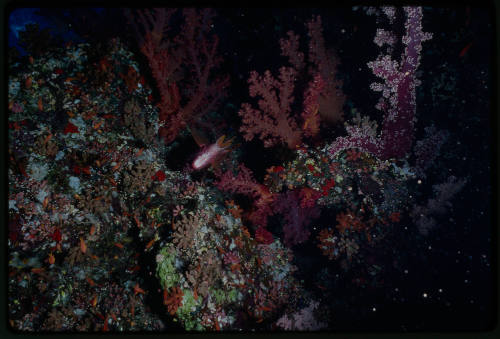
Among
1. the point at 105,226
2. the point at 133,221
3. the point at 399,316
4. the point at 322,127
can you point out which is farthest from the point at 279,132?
the point at 399,316

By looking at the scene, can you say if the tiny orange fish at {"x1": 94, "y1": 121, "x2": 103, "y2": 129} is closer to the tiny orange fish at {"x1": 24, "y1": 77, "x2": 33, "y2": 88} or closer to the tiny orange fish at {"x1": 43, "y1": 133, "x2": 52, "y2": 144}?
the tiny orange fish at {"x1": 43, "y1": 133, "x2": 52, "y2": 144}

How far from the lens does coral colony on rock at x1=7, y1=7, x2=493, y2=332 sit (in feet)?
7.27

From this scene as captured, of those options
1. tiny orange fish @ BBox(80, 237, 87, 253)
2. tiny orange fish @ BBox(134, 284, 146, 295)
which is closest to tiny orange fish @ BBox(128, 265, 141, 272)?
tiny orange fish @ BBox(134, 284, 146, 295)

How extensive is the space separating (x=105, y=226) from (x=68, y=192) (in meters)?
0.45

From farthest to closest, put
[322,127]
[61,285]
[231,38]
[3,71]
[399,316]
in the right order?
[231,38], [322,127], [399,316], [61,285], [3,71]

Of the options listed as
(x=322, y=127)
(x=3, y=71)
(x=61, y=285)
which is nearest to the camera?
(x=3, y=71)

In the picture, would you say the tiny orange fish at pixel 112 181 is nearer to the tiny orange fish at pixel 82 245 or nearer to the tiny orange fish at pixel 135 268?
the tiny orange fish at pixel 82 245

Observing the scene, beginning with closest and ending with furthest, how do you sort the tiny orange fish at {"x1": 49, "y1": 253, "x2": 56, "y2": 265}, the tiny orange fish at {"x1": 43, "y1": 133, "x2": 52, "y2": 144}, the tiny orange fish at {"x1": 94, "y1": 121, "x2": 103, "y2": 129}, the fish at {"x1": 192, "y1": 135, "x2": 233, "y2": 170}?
the tiny orange fish at {"x1": 49, "y1": 253, "x2": 56, "y2": 265} < the tiny orange fish at {"x1": 43, "y1": 133, "x2": 52, "y2": 144} < the tiny orange fish at {"x1": 94, "y1": 121, "x2": 103, "y2": 129} < the fish at {"x1": 192, "y1": 135, "x2": 233, "y2": 170}

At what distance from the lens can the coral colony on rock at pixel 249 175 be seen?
2217 millimetres

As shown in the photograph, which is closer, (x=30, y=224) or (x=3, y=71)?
(x=3, y=71)

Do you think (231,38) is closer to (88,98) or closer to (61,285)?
(88,98)

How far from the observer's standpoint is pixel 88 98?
2670mm

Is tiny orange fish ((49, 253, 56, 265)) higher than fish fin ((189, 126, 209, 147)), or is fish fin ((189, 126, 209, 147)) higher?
fish fin ((189, 126, 209, 147))

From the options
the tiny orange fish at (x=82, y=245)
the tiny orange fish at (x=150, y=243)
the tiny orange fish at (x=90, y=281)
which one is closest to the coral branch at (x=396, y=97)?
the tiny orange fish at (x=150, y=243)
